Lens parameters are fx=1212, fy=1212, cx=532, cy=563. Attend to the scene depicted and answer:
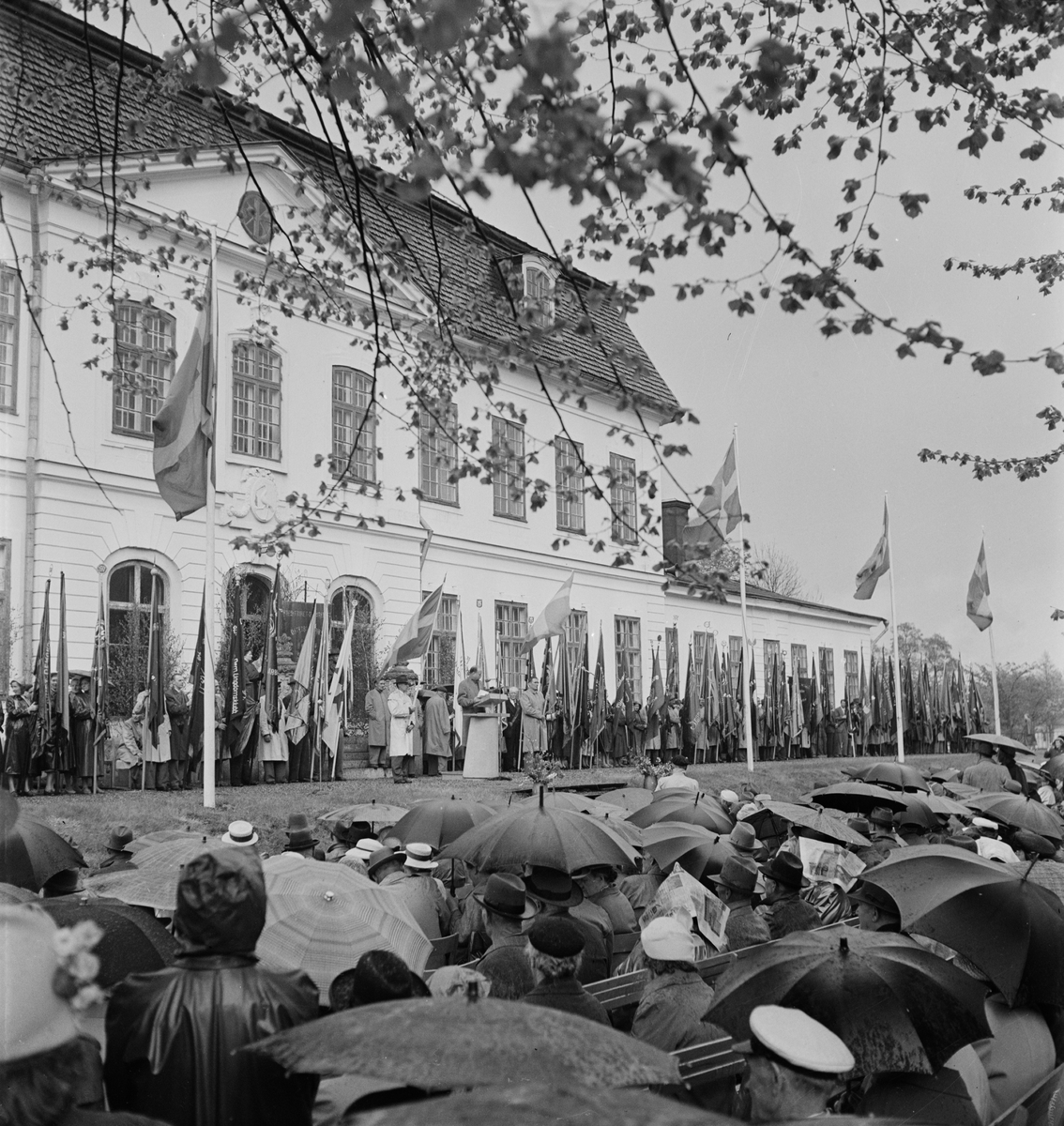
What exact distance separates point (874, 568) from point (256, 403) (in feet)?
41.5

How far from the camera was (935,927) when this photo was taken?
183 inches

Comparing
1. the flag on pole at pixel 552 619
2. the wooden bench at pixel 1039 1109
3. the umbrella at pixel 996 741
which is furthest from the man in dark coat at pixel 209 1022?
the flag on pole at pixel 552 619

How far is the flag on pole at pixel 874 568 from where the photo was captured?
80.8ft

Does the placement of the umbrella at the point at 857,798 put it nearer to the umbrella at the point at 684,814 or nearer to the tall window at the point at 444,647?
the umbrella at the point at 684,814

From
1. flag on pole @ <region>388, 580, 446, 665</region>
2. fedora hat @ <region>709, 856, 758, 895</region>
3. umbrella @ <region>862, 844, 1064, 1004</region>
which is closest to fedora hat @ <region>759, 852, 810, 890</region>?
fedora hat @ <region>709, 856, 758, 895</region>

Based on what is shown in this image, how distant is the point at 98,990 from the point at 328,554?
20.8 meters

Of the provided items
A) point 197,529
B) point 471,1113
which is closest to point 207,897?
point 471,1113

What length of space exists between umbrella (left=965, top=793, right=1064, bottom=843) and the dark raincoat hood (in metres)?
6.71

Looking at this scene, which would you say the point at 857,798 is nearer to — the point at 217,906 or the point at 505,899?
the point at 505,899

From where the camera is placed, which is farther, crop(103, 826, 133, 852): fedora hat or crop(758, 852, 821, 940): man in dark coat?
crop(103, 826, 133, 852): fedora hat

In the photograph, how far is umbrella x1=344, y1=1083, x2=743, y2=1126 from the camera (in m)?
1.73

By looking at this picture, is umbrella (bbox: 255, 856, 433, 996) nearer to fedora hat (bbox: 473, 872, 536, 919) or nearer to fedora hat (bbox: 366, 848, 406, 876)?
fedora hat (bbox: 473, 872, 536, 919)

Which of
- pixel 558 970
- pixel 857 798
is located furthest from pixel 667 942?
pixel 857 798

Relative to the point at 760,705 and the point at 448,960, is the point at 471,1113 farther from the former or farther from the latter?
the point at 760,705
